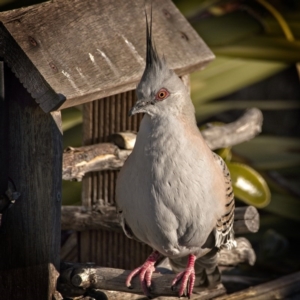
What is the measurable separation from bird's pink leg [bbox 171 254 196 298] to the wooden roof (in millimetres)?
1028

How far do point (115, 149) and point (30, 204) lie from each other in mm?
706

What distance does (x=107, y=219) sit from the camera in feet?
15.8

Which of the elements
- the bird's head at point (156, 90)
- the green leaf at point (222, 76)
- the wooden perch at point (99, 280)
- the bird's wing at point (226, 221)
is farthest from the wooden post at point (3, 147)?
the green leaf at point (222, 76)

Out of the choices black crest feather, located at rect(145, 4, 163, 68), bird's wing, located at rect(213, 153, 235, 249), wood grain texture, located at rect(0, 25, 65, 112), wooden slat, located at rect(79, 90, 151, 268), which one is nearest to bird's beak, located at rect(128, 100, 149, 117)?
black crest feather, located at rect(145, 4, 163, 68)

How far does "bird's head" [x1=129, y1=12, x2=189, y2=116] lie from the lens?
4.01 metres

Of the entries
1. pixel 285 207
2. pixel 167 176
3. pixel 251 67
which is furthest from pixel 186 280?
pixel 251 67

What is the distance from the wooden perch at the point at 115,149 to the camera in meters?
4.41

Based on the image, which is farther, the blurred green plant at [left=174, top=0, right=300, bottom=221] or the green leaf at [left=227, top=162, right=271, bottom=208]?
the blurred green plant at [left=174, top=0, right=300, bottom=221]

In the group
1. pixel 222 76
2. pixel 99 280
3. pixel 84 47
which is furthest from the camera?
pixel 222 76

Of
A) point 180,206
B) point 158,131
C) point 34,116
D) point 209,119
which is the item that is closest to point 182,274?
point 180,206

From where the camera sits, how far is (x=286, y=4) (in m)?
7.53

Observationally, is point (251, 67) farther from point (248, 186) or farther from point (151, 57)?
point (151, 57)

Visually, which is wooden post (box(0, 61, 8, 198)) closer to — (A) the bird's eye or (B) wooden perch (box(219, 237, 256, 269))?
(A) the bird's eye

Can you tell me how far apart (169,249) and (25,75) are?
47.6 inches
